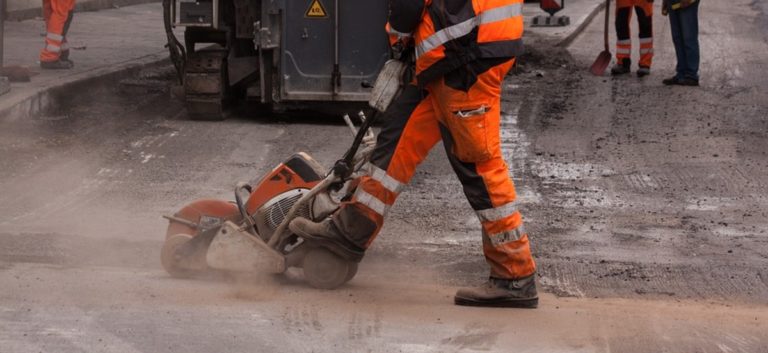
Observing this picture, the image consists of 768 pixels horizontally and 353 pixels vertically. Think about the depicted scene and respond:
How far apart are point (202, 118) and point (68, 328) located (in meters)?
5.72

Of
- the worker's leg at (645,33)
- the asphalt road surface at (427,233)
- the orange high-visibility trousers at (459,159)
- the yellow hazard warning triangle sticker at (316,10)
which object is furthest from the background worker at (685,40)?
the orange high-visibility trousers at (459,159)

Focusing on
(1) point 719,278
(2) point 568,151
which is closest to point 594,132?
(2) point 568,151

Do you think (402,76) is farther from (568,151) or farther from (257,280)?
(568,151)

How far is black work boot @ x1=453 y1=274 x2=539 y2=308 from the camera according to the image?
209 inches

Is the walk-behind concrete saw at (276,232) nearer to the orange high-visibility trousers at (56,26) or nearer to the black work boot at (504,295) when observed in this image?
the black work boot at (504,295)

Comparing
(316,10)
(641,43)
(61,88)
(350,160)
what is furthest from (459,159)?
(641,43)

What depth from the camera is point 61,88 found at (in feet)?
36.1

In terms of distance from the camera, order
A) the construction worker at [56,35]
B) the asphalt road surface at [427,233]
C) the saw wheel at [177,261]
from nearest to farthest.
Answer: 1. the asphalt road surface at [427,233]
2. the saw wheel at [177,261]
3. the construction worker at [56,35]

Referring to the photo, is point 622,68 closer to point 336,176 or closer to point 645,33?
point 645,33

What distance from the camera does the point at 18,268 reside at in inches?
228

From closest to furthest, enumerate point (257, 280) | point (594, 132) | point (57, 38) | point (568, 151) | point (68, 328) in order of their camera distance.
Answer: point (68, 328)
point (257, 280)
point (568, 151)
point (594, 132)
point (57, 38)

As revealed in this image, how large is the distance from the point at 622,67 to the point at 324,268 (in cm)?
837

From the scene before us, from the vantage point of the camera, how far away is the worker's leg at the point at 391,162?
17.5ft

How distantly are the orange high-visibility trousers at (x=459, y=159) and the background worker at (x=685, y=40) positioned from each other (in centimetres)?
744
